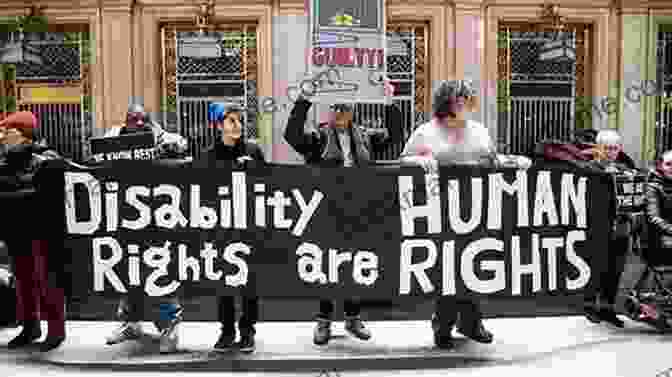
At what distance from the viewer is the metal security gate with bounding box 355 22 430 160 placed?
1109 cm

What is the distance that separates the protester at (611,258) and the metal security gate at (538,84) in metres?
7.30

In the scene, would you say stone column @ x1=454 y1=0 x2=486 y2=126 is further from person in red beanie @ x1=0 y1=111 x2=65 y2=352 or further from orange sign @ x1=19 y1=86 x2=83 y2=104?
person in red beanie @ x1=0 y1=111 x2=65 y2=352

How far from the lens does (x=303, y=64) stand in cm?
1070

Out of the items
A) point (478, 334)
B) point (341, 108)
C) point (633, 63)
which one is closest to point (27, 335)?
point (341, 108)

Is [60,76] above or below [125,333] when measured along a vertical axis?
above

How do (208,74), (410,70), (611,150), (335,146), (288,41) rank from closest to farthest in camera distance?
(335,146)
(611,150)
(288,41)
(208,74)
(410,70)

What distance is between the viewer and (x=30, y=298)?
379 centimetres

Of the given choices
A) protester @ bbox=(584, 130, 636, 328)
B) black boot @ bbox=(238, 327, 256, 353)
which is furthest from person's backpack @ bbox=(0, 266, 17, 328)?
protester @ bbox=(584, 130, 636, 328)

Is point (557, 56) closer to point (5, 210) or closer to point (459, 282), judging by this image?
point (459, 282)

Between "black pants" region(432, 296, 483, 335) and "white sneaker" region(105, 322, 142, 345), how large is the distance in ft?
6.12

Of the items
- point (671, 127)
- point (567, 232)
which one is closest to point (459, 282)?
point (567, 232)

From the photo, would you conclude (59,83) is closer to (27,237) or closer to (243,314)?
(27,237)

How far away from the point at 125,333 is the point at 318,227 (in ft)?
4.67

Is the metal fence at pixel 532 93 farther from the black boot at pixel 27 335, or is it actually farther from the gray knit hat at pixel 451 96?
the black boot at pixel 27 335
